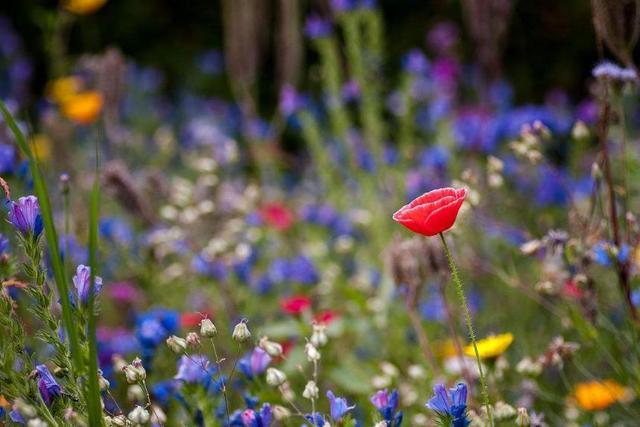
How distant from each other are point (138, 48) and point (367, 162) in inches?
164

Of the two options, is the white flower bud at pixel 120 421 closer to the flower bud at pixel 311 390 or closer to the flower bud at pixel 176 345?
the flower bud at pixel 176 345

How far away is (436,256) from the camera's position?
191cm

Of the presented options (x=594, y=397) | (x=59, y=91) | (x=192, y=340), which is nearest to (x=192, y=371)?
(x=192, y=340)

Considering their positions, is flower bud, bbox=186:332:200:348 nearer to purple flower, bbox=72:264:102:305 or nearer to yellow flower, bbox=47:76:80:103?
purple flower, bbox=72:264:102:305

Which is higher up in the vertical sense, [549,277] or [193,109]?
[193,109]

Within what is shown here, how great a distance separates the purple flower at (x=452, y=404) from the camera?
1.21 m

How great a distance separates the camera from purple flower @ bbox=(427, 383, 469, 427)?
1.21m

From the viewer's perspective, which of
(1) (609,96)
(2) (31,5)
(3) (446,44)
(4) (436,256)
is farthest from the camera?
(2) (31,5)

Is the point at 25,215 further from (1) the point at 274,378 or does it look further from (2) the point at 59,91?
(2) the point at 59,91

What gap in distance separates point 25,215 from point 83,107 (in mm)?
3021

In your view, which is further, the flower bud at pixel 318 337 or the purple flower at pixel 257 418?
the flower bud at pixel 318 337

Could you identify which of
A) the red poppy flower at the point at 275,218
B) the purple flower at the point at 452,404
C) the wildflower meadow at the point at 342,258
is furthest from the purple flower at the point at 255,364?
the red poppy flower at the point at 275,218

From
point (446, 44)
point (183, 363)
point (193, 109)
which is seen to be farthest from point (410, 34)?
point (183, 363)

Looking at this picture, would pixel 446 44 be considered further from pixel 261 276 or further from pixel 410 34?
pixel 410 34
